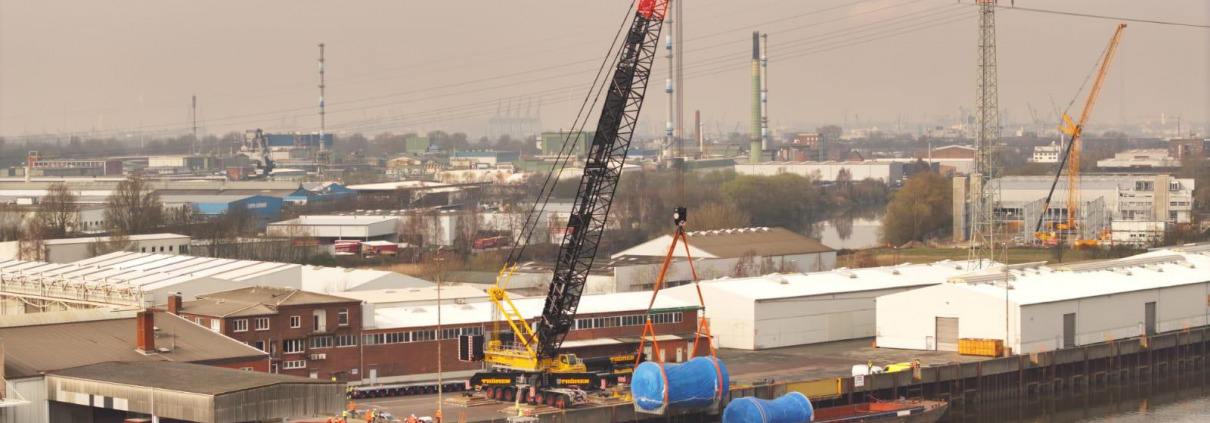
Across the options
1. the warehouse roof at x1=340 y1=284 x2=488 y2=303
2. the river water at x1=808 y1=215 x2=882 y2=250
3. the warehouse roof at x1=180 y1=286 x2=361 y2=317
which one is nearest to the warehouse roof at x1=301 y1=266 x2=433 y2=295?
the warehouse roof at x1=340 y1=284 x2=488 y2=303

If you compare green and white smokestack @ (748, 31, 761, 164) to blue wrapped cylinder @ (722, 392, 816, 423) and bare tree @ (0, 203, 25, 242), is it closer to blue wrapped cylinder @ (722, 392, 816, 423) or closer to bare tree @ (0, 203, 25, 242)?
bare tree @ (0, 203, 25, 242)

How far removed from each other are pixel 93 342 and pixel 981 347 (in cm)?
1775

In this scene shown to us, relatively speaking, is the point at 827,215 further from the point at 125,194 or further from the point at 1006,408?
the point at 1006,408

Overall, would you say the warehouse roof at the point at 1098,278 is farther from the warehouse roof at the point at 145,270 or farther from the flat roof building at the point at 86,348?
the warehouse roof at the point at 145,270

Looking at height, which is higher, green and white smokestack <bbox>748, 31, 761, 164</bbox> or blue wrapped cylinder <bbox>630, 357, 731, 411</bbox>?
green and white smokestack <bbox>748, 31, 761, 164</bbox>

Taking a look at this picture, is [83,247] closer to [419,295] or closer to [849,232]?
[419,295]

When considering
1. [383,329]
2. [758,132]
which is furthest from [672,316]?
[758,132]

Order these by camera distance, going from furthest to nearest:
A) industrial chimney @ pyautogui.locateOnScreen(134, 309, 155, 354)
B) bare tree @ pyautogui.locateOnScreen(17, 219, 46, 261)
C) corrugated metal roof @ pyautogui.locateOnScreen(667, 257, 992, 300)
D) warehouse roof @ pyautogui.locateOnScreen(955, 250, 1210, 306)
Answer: bare tree @ pyautogui.locateOnScreen(17, 219, 46, 261) < corrugated metal roof @ pyautogui.locateOnScreen(667, 257, 992, 300) < warehouse roof @ pyautogui.locateOnScreen(955, 250, 1210, 306) < industrial chimney @ pyautogui.locateOnScreen(134, 309, 155, 354)

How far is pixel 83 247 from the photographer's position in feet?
164

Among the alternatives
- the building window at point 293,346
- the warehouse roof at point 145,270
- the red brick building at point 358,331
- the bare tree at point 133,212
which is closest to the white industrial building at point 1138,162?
the bare tree at point 133,212

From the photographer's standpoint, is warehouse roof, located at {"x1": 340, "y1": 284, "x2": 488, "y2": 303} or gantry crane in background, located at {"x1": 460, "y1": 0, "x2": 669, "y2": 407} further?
warehouse roof, located at {"x1": 340, "y1": 284, "x2": 488, "y2": 303}

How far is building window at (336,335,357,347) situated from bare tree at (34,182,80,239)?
108ft

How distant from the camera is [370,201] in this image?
83.2 metres

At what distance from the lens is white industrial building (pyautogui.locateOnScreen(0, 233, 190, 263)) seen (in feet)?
157
